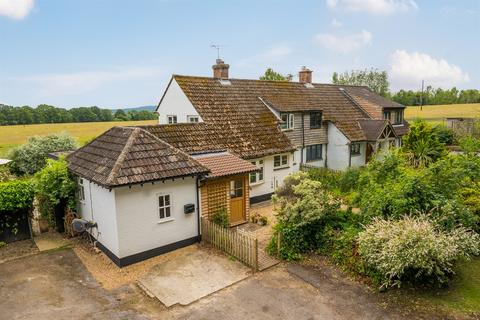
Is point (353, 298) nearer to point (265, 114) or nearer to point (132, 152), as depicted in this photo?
point (132, 152)

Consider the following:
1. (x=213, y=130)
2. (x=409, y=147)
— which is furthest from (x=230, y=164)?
(x=409, y=147)

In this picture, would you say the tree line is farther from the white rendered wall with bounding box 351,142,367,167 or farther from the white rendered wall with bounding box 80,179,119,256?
the white rendered wall with bounding box 80,179,119,256

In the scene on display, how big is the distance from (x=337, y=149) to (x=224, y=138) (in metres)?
12.1

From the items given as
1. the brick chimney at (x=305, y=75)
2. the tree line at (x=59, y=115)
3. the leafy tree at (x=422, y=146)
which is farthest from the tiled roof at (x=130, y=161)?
the tree line at (x=59, y=115)

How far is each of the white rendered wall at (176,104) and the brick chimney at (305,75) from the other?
13.0 m

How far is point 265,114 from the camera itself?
892 inches

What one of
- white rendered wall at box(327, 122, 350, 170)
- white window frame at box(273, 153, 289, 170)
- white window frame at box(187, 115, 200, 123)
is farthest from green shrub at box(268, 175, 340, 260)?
white rendered wall at box(327, 122, 350, 170)

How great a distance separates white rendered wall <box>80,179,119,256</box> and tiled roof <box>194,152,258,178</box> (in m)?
4.07

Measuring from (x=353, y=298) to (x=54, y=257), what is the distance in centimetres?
1122

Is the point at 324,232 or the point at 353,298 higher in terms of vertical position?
the point at 324,232

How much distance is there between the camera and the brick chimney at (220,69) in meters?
23.8

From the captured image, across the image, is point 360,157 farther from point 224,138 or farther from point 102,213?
point 102,213

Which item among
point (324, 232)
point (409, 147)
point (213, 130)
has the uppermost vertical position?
point (213, 130)

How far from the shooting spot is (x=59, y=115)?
81.8 metres
